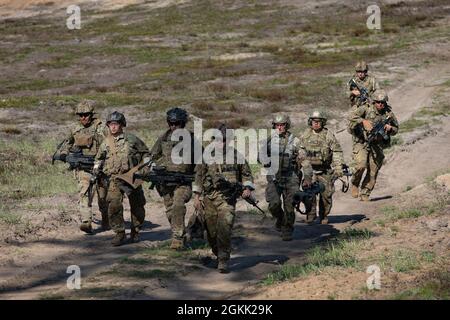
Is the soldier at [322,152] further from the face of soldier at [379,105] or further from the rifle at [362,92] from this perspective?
the rifle at [362,92]

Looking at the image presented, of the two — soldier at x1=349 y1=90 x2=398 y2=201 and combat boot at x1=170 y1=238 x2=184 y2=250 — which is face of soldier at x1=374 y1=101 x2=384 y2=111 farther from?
combat boot at x1=170 y1=238 x2=184 y2=250

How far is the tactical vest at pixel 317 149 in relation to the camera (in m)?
15.7

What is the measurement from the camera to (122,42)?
64.2 meters

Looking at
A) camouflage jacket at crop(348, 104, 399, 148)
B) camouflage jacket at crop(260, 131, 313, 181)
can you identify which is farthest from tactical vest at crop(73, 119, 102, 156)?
camouflage jacket at crop(348, 104, 399, 148)

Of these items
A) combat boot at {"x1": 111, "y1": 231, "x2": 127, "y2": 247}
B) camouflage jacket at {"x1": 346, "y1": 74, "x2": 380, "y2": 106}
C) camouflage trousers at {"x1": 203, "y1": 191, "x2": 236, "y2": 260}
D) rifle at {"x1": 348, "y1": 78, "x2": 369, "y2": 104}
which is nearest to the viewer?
camouflage trousers at {"x1": 203, "y1": 191, "x2": 236, "y2": 260}

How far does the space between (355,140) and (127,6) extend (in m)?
72.0

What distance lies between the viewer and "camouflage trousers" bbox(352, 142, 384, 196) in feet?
59.8

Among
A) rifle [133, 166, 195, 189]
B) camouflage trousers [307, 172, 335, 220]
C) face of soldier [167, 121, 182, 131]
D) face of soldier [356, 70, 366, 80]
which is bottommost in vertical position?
camouflage trousers [307, 172, 335, 220]

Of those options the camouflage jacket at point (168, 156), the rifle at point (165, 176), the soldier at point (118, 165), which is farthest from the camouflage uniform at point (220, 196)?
the soldier at point (118, 165)

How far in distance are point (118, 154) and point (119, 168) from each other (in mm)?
277

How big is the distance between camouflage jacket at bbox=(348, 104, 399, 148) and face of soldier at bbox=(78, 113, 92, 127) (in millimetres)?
5879

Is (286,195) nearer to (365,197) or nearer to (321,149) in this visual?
(321,149)

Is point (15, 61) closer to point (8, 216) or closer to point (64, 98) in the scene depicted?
point (64, 98)
